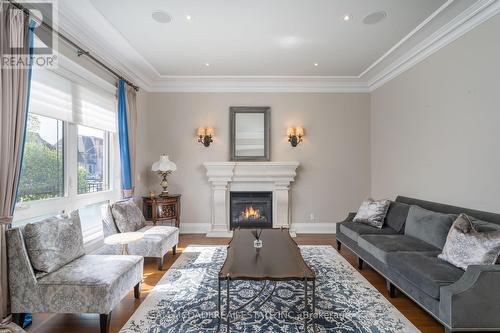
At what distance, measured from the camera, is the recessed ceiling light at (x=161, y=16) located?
9.69 feet

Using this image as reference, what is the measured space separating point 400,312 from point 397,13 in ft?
10.7

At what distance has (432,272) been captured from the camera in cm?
226

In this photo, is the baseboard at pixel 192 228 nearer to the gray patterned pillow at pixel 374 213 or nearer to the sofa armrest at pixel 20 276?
the gray patterned pillow at pixel 374 213

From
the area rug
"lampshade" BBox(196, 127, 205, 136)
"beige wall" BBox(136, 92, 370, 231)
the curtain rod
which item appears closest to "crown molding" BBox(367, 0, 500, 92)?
"beige wall" BBox(136, 92, 370, 231)

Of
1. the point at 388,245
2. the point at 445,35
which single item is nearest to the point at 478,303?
the point at 388,245

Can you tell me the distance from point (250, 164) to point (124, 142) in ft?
7.73

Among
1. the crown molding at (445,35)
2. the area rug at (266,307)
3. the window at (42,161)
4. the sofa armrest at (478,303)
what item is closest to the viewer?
the sofa armrest at (478,303)

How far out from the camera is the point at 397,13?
9.80 feet

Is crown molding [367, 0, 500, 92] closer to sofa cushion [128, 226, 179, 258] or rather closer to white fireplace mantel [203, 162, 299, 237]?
white fireplace mantel [203, 162, 299, 237]

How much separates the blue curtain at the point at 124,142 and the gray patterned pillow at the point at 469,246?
14.2ft

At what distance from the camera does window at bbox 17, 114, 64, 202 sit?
2623 millimetres

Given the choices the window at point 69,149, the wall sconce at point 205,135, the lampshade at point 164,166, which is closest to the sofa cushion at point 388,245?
the wall sconce at point 205,135

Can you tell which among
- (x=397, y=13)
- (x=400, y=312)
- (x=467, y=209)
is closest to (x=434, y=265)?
(x=400, y=312)

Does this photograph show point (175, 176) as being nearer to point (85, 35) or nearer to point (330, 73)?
point (85, 35)
